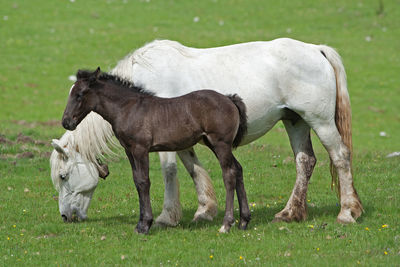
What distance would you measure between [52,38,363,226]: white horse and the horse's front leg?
2.40 ft

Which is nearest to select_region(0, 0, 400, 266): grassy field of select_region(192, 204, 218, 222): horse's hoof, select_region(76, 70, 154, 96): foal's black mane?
select_region(192, 204, 218, 222): horse's hoof

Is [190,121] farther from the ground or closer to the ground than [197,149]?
farther from the ground

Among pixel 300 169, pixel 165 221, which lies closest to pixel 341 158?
pixel 300 169

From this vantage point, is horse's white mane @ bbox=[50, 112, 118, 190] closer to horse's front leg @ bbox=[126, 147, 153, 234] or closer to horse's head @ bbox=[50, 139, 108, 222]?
horse's head @ bbox=[50, 139, 108, 222]

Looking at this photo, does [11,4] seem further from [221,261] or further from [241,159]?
[221,261]

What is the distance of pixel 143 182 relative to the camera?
7.25 m

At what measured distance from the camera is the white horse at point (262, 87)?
26.3 ft

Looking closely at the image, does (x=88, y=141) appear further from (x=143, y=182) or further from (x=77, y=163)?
(x=143, y=182)

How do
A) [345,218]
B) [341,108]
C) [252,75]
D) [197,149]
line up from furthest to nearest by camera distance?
[197,149] < [341,108] < [252,75] < [345,218]

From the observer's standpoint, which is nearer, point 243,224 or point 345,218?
point 243,224

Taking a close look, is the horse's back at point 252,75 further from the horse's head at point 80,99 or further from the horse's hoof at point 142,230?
the horse's hoof at point 142,230

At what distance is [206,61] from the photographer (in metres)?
8.20

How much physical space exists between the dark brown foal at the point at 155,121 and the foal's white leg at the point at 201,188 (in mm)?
1172

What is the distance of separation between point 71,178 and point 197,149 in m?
6.09
